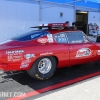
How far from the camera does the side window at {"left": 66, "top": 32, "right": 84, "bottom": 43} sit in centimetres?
508

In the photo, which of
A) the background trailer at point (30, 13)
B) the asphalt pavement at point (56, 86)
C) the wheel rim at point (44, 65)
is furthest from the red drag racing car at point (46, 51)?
the background trailer at point (30, 13)

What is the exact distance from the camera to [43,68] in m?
4.58

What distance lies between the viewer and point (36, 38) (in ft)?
14.8

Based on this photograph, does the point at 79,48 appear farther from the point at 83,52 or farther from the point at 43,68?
the point at 43,68

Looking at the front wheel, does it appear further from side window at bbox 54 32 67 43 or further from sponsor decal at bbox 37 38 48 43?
side window at bbox 54 32 67 43

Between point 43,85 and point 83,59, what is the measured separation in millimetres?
1757

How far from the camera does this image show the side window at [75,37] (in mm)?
5082

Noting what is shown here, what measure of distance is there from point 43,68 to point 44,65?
0.09 metres

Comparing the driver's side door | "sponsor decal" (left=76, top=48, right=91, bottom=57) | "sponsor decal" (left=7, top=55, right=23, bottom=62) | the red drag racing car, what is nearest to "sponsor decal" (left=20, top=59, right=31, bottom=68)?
the red drag racing car

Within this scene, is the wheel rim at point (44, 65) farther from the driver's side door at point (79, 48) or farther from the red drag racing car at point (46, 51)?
the driver's side door at point (79, 48)

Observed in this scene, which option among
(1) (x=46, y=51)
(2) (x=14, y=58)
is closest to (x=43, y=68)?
(1) (x=46, y=51)

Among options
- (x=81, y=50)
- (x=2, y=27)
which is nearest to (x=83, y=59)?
(x=81, y=50)

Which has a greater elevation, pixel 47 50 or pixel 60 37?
pixel 60 37

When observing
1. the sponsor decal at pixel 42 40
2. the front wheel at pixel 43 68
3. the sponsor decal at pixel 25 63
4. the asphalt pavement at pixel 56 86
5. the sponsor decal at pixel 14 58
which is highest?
the sponsor decal at pixel 42 40
